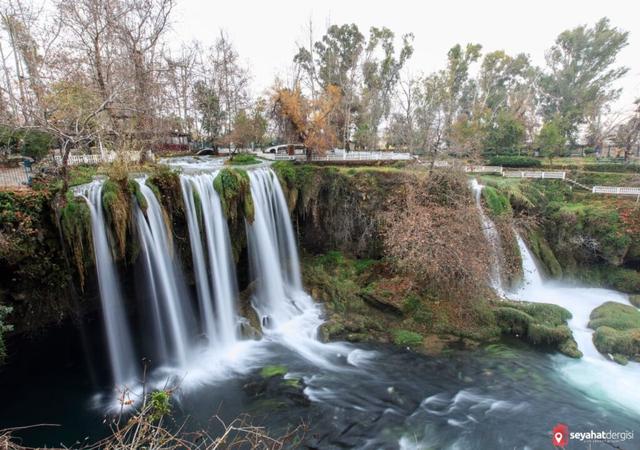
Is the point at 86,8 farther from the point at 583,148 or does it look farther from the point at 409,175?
the point at 583,148

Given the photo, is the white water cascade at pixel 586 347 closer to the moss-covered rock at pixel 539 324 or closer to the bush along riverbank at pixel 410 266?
the moss-covered rock at pixel 539 324

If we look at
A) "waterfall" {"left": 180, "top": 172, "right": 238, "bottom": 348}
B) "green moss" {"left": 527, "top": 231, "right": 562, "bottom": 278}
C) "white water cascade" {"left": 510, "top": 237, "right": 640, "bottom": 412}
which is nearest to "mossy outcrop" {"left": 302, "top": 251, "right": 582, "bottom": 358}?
"white water cascade" {"left": 510, "top": 237, "right": 640, "bottom": 412}

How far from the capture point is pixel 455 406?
7941mm

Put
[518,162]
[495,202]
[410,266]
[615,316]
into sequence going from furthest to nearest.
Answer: [518,162]
[495,202]
[410,266]
[615,316]

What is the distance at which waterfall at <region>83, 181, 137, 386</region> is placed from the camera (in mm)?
8562

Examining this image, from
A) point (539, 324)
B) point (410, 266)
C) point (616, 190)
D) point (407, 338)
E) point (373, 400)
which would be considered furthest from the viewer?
point (616, 190)

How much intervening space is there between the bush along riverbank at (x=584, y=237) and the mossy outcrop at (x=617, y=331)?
289 cm

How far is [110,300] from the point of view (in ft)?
29.4

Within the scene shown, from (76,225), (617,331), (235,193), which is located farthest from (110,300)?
(617,331)

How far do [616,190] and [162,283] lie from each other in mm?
21220

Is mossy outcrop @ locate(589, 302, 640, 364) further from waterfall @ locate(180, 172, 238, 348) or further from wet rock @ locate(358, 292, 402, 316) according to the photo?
waterfall @ locate(180, 172, 238, 348)

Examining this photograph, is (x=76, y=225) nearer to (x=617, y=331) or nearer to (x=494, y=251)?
(x=494, y=251)

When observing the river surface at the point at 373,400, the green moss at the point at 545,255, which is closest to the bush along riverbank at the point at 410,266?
the river surface at the point at 373,400

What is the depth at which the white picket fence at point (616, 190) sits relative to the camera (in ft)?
52.0
